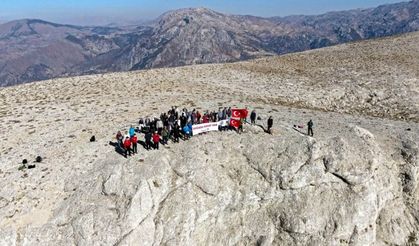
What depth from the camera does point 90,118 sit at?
49.2 m

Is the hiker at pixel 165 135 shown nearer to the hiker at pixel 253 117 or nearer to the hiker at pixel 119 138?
the hiker at pixel 119 138

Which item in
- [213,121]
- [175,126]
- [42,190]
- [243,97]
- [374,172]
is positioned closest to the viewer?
[42,190]

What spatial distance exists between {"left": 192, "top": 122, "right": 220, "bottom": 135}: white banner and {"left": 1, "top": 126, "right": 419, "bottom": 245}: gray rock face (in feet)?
6.08

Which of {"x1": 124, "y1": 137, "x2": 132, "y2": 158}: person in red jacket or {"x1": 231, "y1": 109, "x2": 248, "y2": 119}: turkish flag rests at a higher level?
{"x1": 231, "y1": 109, "x2": 248, "y2": 119}: turkish flag

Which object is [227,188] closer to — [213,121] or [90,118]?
[213,121]

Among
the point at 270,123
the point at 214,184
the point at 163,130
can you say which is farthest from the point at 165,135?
the point at 270,123

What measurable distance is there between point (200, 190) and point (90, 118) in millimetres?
19923

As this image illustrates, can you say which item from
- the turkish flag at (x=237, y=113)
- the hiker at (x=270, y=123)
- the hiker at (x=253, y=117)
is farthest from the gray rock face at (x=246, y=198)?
the hiker at (x=253, y=117)

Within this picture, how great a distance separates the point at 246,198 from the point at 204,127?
9398mm

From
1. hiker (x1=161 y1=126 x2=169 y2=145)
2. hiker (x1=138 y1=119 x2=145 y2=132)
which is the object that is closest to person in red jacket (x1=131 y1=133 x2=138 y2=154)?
hiker (x1=161 y1=126 x2=169 y2=145)

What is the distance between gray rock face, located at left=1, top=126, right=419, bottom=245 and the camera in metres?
33.8

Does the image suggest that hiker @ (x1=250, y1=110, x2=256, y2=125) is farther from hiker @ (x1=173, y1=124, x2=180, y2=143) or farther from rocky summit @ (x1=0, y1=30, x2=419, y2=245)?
hiker @ (x1=173, y1=124, x2=180, y2=143)

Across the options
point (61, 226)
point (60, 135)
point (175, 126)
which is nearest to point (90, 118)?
point (60, 135)

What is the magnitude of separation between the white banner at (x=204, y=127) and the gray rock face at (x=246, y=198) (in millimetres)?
1854
